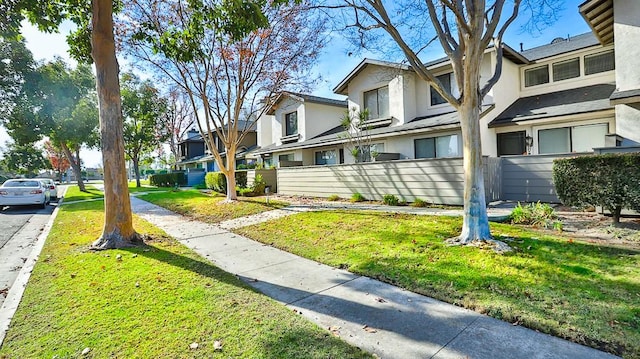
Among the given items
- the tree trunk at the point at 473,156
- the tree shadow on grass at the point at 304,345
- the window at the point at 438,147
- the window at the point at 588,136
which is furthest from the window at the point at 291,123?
the tree shadow on grass at the point at 304,345

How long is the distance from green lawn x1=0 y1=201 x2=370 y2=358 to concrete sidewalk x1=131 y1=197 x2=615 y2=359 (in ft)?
0.87

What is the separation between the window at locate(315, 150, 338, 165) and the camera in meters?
19.7

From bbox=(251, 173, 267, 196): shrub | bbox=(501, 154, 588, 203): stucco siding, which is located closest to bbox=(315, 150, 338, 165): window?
bbox=(251, 173, 267, 196): shrub

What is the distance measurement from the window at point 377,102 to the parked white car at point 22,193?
17505mm

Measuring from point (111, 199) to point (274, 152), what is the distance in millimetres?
16704

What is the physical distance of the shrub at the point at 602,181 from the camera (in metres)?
5.91

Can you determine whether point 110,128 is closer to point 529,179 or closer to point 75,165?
point 529,179

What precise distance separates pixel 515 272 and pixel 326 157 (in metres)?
16.2

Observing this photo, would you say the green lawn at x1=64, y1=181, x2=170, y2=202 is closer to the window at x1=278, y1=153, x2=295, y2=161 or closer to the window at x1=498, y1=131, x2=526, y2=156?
the window at x1=278, y1=153, x2=295, y2=161

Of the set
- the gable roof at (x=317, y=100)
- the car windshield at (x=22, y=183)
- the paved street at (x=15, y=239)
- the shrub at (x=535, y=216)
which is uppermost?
the gable roof at (x=317, y=100)

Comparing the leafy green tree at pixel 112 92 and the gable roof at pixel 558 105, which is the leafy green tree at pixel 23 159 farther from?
the gable roof at pixel 558 105

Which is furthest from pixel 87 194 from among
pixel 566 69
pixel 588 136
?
pixel 566 69

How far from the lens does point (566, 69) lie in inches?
560

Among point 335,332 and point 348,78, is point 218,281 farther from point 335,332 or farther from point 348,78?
point 348,78
